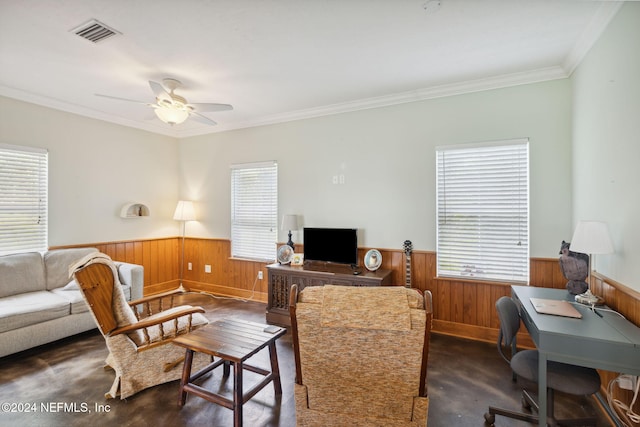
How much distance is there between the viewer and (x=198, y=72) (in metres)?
3.05

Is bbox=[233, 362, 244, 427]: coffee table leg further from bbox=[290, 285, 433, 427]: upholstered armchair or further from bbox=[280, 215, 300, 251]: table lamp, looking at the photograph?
bbox=[280, 215, 300, 251]: table lamp

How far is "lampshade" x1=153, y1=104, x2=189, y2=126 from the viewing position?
9.93ft

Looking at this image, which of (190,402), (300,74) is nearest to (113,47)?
(300,74)

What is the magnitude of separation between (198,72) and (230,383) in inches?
116

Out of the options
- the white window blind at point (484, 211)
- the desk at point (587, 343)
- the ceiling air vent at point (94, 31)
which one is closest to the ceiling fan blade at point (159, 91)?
the ceiling air vent at point (94, 31)

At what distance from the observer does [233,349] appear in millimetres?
2076

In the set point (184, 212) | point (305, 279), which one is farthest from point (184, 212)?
point (305, 279)

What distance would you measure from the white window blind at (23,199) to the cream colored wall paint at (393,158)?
210 cm

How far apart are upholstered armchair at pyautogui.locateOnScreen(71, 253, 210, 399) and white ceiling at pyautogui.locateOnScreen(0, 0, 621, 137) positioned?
1801 millimetres

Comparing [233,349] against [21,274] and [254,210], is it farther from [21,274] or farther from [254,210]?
[21,274]

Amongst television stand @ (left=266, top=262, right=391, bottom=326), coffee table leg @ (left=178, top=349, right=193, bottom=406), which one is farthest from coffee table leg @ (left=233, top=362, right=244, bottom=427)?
television stand @ (left=266, top=262, right=391, bottom=326)

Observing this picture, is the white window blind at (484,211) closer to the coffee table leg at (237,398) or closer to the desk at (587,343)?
the desk at (587,343)

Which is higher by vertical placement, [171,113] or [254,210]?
[171,113]

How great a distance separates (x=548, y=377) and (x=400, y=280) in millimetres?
1958
